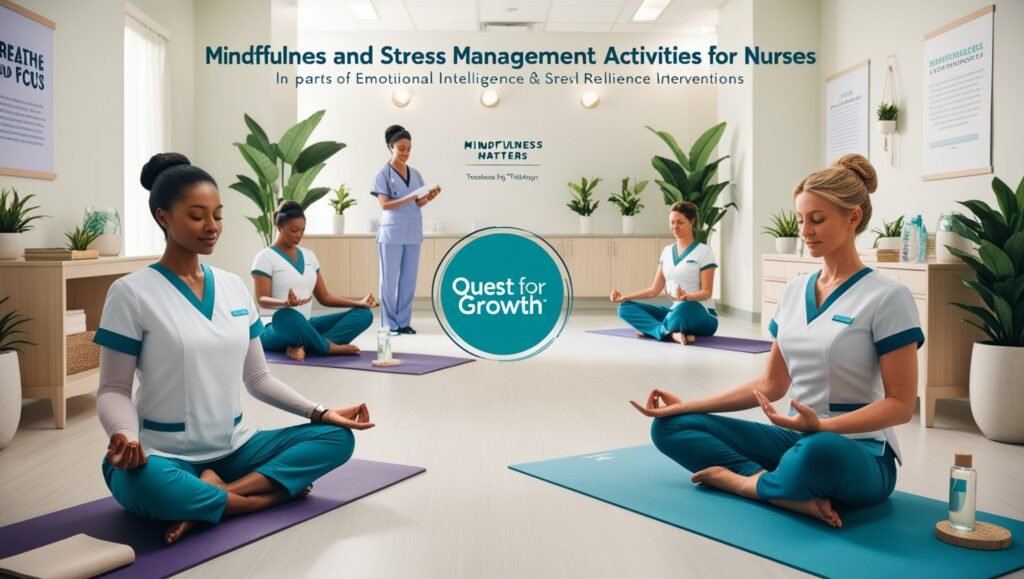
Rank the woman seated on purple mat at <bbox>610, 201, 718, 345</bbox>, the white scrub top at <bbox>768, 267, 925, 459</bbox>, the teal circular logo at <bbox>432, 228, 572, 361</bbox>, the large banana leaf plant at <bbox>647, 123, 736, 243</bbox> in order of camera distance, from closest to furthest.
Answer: the white scrub top at <bbox>768, 267, 925, 459</bbox> → the teal circular logo at <bbox>432, 228, 572, 361</bbox> → the woman seated on purple mat at <bbox>610, 201, 718, 345</bbox> → the large banana leaf plant at <bbox>647, 123, 736, 243</bbox>

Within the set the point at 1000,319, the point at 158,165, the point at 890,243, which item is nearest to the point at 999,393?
the point at 1000,319

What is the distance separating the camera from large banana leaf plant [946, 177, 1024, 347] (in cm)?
340

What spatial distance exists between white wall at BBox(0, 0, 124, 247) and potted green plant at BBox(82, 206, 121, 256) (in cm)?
36

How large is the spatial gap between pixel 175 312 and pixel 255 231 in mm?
6054

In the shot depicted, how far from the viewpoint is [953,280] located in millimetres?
3801

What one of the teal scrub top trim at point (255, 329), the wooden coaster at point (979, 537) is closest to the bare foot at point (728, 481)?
the wooden coaster at point (979, 537)

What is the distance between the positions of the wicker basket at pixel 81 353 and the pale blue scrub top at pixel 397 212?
9.92 ft

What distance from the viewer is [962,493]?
212 centimetres

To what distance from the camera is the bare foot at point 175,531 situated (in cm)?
210

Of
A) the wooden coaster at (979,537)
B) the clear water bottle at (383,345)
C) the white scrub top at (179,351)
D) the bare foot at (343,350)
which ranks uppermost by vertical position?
the white scrub top at (179,351)

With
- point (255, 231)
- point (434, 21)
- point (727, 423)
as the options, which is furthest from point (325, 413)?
point (434, 21)

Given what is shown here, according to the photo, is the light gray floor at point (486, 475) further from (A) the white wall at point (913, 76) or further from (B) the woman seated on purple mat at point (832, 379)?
(A) the white wall at point (913, 76)

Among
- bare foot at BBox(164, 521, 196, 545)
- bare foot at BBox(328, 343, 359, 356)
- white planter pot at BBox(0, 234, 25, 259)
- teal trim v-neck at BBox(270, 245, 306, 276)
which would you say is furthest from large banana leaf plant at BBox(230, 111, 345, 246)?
bare foot at BBox(164, 521, 196, 545)

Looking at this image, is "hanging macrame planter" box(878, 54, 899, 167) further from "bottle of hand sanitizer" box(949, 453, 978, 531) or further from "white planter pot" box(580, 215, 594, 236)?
"bottle of hand sanitizer" box(949, 453, 978, 531)
